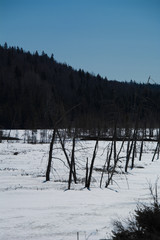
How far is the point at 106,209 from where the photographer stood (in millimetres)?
6898

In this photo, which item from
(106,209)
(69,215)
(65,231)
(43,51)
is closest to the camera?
(65,231)

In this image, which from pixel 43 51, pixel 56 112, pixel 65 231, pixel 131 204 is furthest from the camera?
pixel 43 51

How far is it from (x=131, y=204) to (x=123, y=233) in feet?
13.2

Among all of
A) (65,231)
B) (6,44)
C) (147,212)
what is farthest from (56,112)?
(6,44)

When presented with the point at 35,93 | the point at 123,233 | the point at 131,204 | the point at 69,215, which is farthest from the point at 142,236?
the point at 35,93

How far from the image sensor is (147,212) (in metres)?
3.98

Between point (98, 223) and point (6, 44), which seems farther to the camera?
point (6, 44)

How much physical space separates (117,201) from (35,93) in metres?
106

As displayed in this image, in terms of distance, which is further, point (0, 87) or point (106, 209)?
point (0, 87)

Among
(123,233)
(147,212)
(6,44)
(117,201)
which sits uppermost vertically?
(6,44)

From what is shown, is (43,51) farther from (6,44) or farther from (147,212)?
(147,212)

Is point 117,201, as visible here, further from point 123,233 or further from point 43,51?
point 43,51

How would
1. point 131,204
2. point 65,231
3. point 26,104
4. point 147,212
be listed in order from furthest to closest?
point 26,104, point 131,204, point 65,231, point 147,212

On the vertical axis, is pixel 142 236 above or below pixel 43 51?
below
